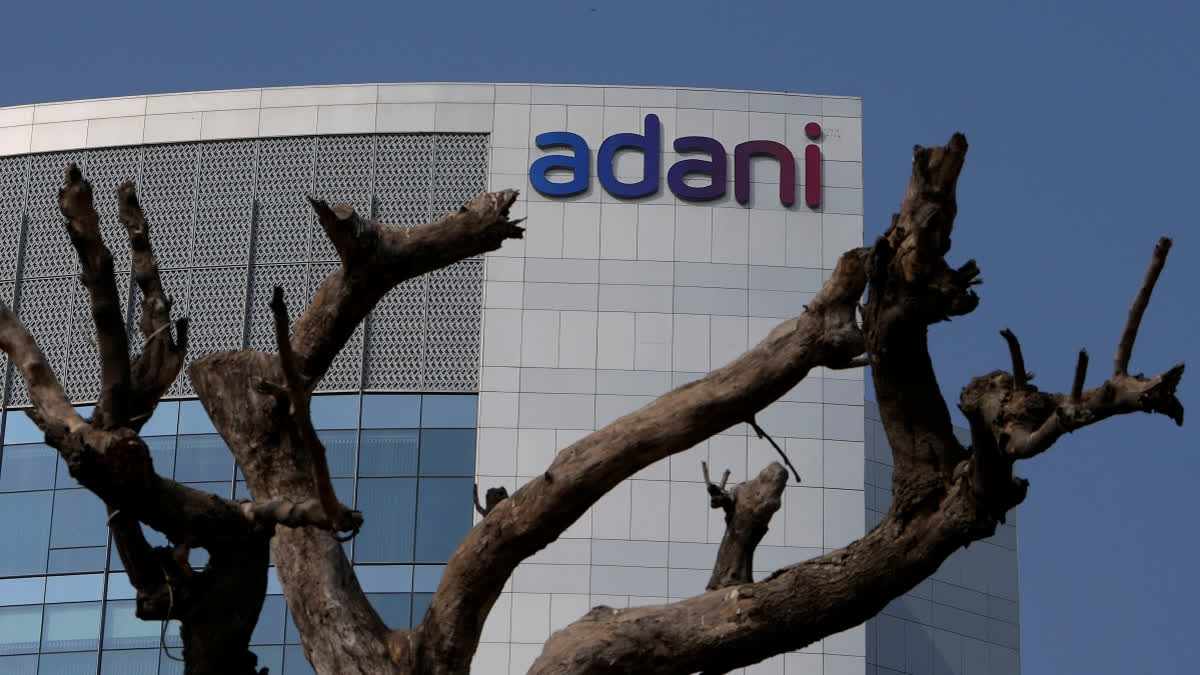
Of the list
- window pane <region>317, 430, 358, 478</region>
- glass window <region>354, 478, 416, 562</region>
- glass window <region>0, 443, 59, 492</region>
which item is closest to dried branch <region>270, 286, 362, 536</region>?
glass window <region>354, 478, 416, 562</region>

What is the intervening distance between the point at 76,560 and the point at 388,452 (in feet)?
16.3

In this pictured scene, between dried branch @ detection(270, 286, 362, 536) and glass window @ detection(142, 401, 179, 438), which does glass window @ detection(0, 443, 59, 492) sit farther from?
dried branch @ detection(270, 286, 362, 536)

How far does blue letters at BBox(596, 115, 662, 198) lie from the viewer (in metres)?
27.4

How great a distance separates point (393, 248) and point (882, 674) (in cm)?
2142

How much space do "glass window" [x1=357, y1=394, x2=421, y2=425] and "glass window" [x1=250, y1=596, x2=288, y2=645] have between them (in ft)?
9.48

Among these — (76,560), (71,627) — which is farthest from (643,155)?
(71,627)

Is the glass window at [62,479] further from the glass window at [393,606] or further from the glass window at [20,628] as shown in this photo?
the glass window at [393,606]

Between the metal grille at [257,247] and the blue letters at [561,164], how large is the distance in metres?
0.86

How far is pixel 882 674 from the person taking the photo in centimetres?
2752

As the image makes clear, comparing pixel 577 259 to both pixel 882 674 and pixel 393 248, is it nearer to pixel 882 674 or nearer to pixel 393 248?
pixel 882 674

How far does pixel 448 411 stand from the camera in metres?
26.4

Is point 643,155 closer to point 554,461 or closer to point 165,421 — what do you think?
point 165,421

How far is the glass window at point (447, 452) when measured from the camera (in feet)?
85.9

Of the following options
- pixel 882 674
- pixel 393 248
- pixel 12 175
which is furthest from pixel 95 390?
pixel 393 248
